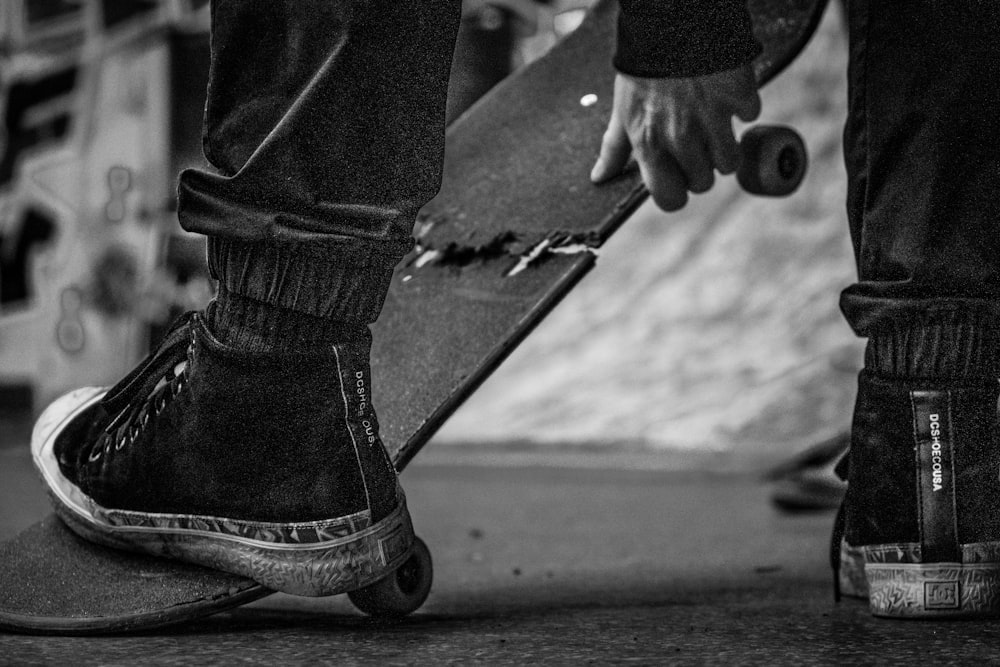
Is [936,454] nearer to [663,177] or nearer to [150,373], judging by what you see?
[663,177]

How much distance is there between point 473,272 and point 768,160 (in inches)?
15.6

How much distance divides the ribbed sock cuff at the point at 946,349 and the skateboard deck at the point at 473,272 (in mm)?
374

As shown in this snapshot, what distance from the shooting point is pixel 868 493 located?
3.92 feet

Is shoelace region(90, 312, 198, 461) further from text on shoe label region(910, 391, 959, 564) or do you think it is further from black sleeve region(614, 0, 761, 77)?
text on shoe label region(910, 391, 959, 564)

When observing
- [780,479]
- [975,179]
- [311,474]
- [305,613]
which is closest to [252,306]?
[311,474]

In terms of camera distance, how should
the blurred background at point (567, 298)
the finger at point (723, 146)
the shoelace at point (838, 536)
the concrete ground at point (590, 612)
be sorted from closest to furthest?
the concrete ground at point (590, 612)
the shoelace at point (838, 536)
the finger at point (723, 146)
the blurred background at point (567, 298)

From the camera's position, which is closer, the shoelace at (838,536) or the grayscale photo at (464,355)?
the grayscale photo at (464,355)

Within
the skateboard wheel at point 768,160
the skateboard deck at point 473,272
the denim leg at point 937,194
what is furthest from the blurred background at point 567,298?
the denim leg at point 937,194

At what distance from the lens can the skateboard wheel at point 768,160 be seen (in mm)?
1532

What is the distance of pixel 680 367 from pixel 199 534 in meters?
3.51

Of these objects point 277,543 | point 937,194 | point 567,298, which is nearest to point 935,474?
point 937,194

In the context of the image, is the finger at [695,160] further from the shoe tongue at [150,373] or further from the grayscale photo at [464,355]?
the shoe tongue at [150,373]

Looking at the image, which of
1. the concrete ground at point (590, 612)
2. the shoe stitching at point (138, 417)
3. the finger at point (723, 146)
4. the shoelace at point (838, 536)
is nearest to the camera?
the concrete ground at point (590, 612)

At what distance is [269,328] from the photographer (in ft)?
3.52
